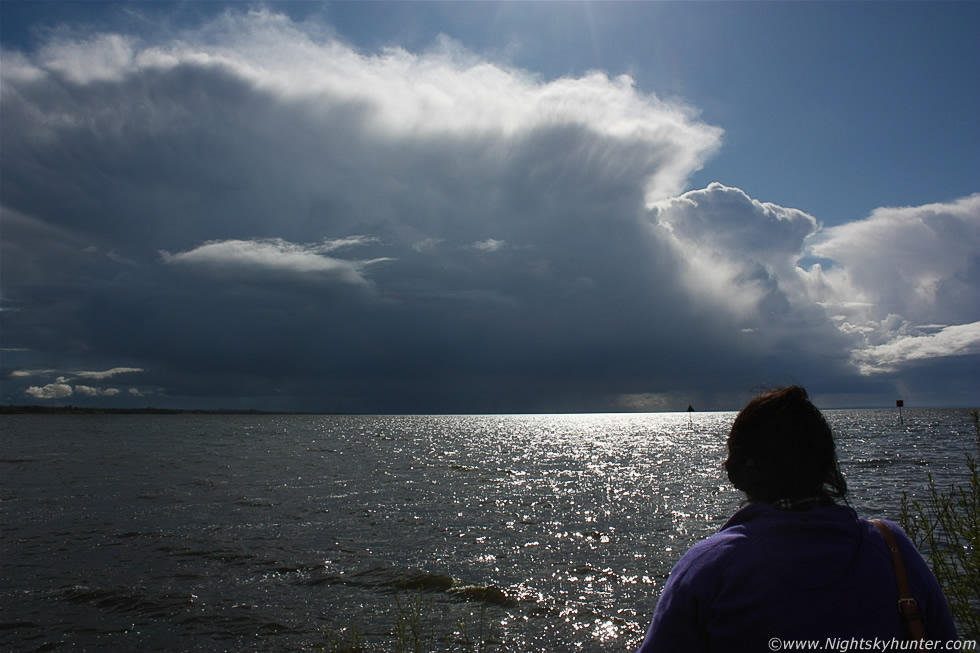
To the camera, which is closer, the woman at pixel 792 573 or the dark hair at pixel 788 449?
the woman at pixel 792 573

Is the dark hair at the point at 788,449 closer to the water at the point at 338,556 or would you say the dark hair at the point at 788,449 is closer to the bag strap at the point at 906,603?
the bag strap at the point at 906,603

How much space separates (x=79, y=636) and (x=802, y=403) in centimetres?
1444

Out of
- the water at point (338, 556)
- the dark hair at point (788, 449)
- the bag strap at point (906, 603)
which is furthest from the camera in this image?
the water at point (338, 556)

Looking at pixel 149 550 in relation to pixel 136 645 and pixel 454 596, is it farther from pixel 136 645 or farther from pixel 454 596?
pixel 454 596

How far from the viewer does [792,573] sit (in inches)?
108

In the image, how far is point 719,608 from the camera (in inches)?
112

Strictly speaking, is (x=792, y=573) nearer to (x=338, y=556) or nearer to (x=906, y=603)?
(x=906, y=603)

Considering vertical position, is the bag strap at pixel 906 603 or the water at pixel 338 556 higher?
the bag strap at pixel 906 603

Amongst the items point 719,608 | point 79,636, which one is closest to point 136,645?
point 79,636

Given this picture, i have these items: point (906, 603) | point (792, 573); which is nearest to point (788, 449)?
point (792, 573)

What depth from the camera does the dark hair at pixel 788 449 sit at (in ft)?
10.0

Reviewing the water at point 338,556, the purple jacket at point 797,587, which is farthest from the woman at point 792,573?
the water at point 338,556

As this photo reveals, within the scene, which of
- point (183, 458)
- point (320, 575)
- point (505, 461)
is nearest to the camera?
point (320, 575)

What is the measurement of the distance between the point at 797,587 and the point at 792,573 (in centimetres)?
7
